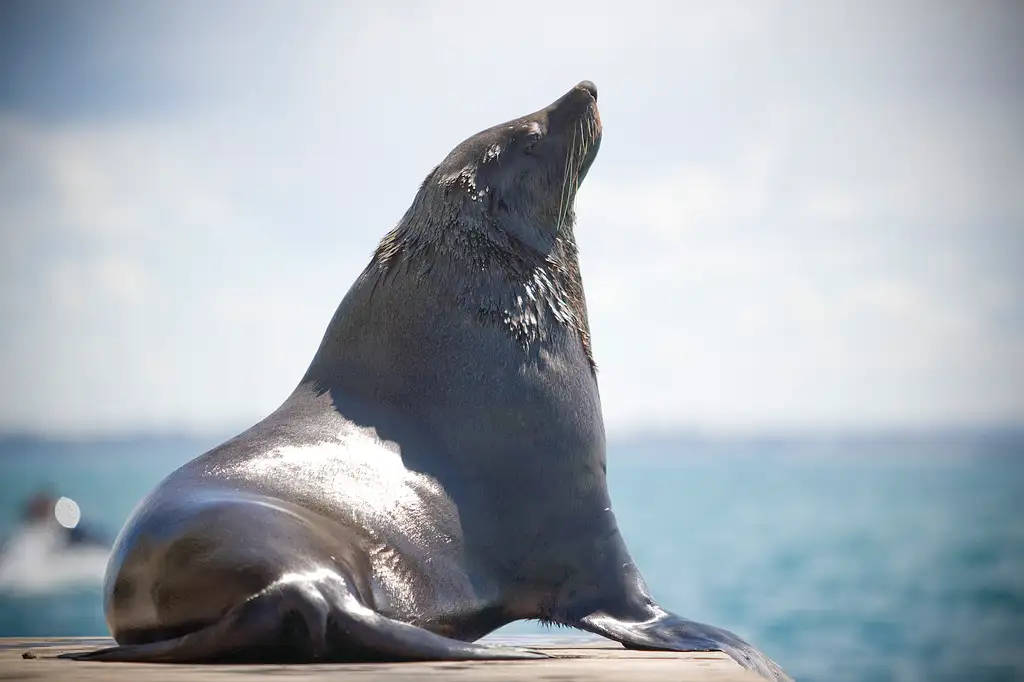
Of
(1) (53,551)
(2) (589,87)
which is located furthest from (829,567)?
(2) (589,87)

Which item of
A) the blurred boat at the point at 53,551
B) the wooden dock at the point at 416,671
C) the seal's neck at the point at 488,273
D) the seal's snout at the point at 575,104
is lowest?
the wooden dock at the point at 416,671

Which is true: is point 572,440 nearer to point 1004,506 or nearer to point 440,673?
point 440,673

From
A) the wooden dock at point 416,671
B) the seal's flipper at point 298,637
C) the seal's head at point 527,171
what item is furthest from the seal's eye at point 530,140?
the seal's flipper at point 298,637

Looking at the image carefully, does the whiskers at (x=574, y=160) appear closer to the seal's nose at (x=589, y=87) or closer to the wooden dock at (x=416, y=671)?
the seal's nose at (x=589, y=87)

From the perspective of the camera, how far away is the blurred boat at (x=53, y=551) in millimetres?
36906

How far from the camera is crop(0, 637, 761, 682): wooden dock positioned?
15.0 feet

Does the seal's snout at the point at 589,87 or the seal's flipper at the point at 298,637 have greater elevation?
the seal's snout at the point at 589,87

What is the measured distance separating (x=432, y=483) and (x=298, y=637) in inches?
60.9

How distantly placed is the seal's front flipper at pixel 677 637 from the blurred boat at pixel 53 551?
31585mm

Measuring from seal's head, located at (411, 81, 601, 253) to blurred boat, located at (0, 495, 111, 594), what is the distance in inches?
1193

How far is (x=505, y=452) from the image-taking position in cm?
680

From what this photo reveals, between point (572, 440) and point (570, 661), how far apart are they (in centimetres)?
184

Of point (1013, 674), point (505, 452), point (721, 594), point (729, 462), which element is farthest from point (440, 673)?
point (729, 462)

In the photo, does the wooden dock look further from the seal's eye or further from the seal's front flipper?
the seal's eye
